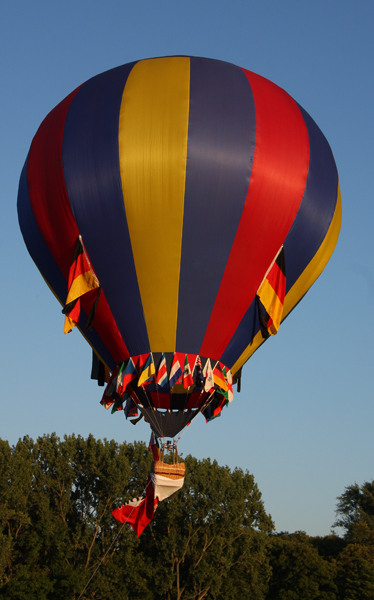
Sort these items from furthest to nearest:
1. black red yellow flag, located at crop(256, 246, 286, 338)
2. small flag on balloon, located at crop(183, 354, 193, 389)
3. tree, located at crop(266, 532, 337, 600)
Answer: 1. tree, located at crop(266, 532, 337, 600)
2. black red yellow flag, located at crop(256, 246, 286, 338)
3. small flag on balloon, located at crop(183, 354, 193, 389)

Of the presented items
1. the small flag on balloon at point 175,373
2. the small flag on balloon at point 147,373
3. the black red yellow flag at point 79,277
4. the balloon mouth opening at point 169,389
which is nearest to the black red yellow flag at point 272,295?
the balloon mouth opening at point 169,389

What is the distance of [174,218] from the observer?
14086 mm

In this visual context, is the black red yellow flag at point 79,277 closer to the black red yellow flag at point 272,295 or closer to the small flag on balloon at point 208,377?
the small flag on balloon at point 208,377

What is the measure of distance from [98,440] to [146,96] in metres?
27.7

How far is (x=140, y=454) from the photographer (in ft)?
130

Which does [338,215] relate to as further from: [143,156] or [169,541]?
[169,541]

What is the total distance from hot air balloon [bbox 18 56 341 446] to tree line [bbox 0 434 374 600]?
21.9 m

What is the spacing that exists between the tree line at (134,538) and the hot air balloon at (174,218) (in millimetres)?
21907

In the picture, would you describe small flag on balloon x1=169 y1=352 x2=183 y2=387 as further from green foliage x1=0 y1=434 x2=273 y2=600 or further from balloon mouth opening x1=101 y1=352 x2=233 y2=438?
green foliage x1=0 y1=434 x2=273 y2=600

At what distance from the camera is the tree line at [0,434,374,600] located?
35.5m

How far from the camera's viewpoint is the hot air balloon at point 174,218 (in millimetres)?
14117

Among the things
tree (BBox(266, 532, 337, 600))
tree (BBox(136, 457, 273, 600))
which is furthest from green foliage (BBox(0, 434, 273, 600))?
tree (BBox(266, 532, 337, 600))

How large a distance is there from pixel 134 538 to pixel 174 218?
2582 cm

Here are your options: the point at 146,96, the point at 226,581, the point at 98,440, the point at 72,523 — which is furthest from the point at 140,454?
the point at 146,96
